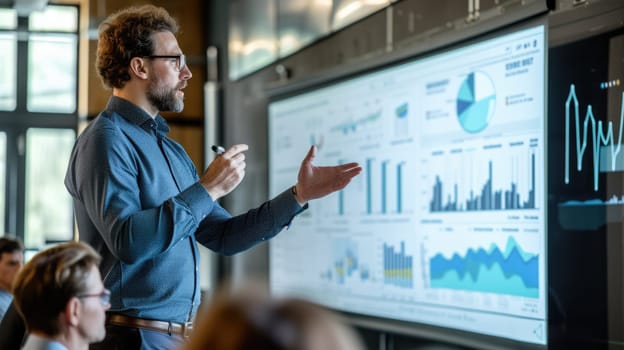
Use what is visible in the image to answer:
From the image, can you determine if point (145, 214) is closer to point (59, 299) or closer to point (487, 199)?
point (59, 299)

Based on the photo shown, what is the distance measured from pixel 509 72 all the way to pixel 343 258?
187cm

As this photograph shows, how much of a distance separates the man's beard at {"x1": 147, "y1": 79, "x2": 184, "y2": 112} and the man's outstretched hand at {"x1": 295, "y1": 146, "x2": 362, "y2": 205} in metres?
0.38

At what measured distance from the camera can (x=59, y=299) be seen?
2.04 m

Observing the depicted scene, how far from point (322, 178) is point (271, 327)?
1756 mm

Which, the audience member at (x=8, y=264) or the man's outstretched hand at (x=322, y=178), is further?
the audience member at (x=8, y=264)

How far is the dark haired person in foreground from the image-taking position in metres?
2.26

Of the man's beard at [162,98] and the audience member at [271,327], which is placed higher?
the man's beard at [162,98]

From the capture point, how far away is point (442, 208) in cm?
454

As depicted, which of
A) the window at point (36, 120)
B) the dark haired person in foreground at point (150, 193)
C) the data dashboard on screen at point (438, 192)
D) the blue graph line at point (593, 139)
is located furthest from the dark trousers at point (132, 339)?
the window at point (36, 120)

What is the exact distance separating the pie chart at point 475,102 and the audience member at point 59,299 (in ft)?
8.29

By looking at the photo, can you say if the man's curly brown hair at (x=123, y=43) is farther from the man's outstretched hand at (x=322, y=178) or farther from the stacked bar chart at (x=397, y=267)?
the stacked bar chart at (x=397, y=267)

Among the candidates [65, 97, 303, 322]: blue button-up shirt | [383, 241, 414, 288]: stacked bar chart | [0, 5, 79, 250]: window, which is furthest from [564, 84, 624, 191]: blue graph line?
[0, 5, 79, 250]: window

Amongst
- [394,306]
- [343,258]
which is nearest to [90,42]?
[343,258]

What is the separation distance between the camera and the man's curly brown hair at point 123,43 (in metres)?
2.54
